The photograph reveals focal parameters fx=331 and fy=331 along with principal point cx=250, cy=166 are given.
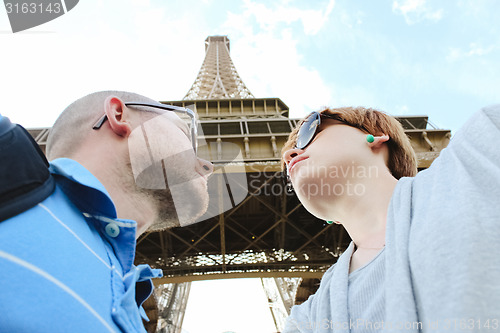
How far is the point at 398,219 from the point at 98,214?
118 cm

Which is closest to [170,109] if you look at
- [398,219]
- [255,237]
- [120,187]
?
[120,187]

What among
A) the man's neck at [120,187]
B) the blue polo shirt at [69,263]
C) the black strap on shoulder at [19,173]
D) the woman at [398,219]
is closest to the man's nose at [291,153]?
the woman at [398,219]

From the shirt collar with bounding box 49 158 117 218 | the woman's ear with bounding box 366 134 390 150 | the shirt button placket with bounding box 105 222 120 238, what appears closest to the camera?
the shirt collar with bounding box 49 158 117 218

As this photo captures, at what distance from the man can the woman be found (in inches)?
29.3

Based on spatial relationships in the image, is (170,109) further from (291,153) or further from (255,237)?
(255,237)

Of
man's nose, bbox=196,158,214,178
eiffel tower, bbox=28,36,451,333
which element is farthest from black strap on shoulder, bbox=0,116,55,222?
eiffel tower, bbox=28,36,451,333

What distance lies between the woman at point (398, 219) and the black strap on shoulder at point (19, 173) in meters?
1.17

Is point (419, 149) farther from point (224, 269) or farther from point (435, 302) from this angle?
point (435, 302)

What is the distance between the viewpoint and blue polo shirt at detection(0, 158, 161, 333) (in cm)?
79

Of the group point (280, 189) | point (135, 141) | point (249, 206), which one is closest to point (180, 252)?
point (249, 206)

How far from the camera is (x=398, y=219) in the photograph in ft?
4.39

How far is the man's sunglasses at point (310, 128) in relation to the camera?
6.97 feet

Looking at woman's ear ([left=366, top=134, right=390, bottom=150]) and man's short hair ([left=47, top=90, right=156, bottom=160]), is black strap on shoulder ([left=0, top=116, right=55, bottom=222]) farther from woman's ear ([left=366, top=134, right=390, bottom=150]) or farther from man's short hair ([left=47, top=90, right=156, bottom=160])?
woman's ear ([left=366, top=134, right=390, bottom=150])

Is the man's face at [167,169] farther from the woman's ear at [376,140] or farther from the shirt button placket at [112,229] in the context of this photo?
the woman's ear at [376,140]
